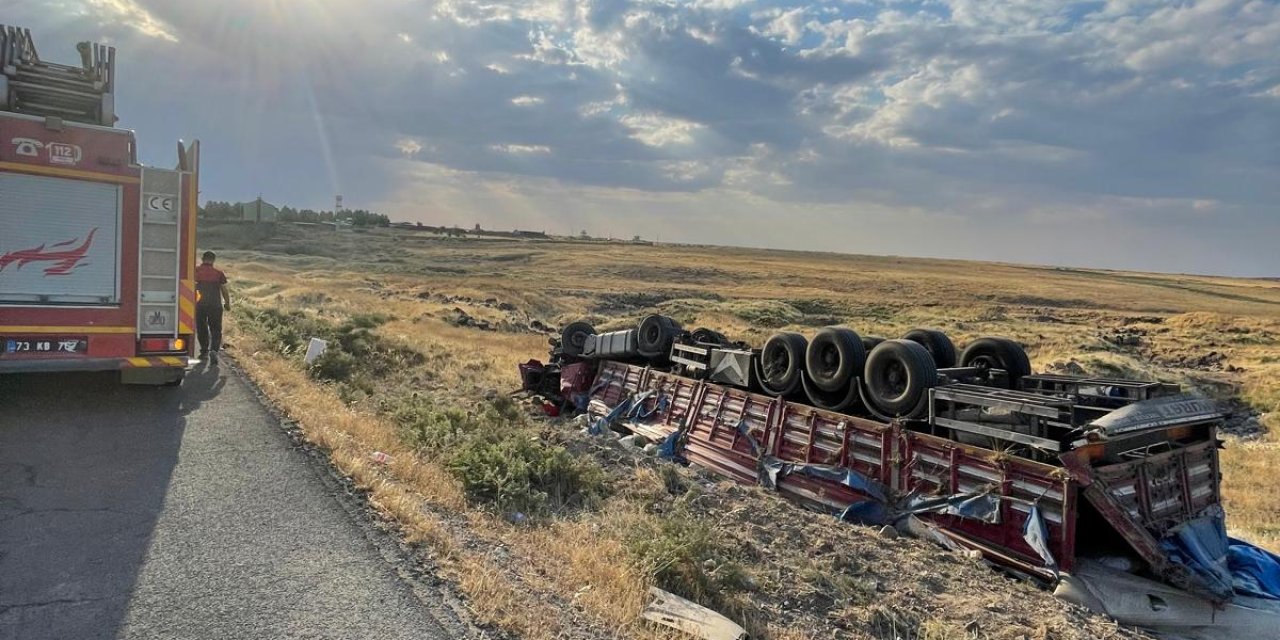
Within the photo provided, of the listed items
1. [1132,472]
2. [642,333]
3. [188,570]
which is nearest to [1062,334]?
[642,333]

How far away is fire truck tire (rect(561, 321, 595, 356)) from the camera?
14.5 metres

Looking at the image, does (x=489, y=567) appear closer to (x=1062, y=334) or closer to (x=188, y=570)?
(x=188, y=570)

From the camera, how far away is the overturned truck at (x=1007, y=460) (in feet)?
19.9

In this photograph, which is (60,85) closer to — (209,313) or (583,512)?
(209,313)

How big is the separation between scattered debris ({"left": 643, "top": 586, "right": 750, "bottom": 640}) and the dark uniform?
10638mm

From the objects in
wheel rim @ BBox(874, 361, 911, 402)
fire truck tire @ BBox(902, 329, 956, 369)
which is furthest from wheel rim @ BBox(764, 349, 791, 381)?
fire truck tire @ BBox(902, 329, 956, 369)

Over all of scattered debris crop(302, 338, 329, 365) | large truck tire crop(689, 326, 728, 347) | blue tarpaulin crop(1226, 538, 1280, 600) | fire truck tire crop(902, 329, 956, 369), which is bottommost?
blue tarpaulin crop(1226, 538, 1280, 600)

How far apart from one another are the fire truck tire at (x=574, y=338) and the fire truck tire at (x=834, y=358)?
608cm

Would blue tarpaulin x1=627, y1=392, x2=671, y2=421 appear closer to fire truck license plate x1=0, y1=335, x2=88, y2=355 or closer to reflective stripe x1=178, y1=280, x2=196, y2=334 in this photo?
reflective stripe x1=178, y1=280, x2=196, y2=334

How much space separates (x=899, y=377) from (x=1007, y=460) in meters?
1.74

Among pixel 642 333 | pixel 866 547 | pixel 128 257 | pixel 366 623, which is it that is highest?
pixel 128 257

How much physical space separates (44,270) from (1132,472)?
10.8 meters

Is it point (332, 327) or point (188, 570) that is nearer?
point (188, 570)

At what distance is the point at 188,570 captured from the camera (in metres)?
4.33
